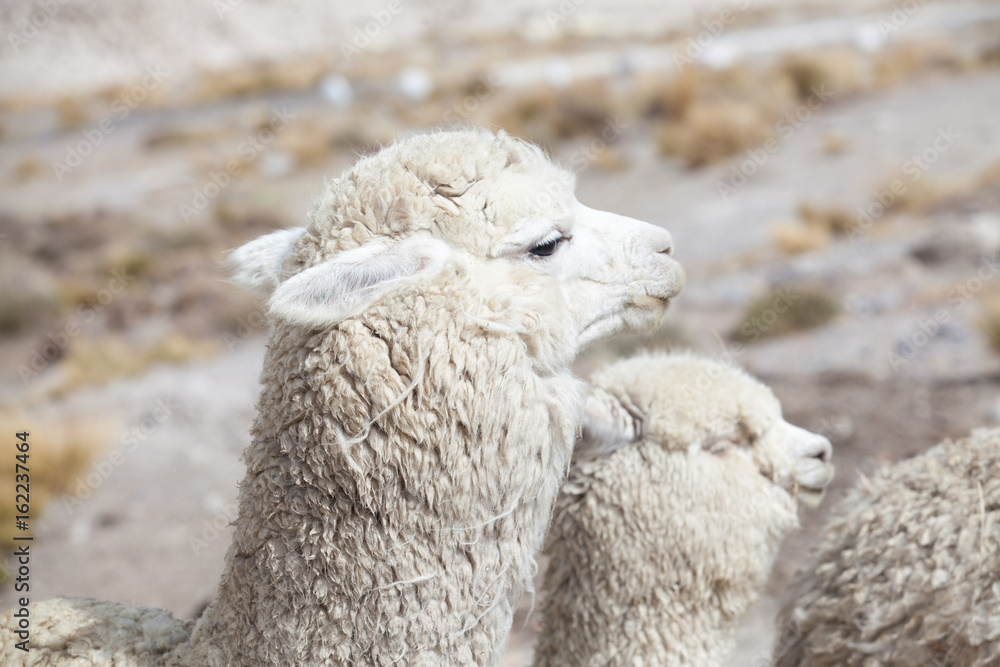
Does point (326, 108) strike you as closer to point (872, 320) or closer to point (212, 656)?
point (872, 320)

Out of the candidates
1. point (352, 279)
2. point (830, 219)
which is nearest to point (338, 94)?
point (830, 219)

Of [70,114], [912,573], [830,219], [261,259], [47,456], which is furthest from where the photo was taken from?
[70,114]

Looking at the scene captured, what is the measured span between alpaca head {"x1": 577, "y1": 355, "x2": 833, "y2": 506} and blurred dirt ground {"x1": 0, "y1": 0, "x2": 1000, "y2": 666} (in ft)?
1.38

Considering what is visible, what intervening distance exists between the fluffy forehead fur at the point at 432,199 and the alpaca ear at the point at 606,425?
2.38ft

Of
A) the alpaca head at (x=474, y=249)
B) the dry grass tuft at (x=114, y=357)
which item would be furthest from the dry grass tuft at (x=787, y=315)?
the dry grass tuft at (x=114, y=357)

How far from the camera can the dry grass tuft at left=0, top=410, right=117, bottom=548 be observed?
6.08 m

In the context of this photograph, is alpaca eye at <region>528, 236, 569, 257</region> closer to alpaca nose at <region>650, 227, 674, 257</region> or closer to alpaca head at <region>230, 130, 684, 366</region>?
alpaca head at <region>230, 130, 684, 366</region>

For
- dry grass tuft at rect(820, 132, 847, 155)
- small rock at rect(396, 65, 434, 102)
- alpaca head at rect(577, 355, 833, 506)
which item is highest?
small rock at rect(396, 65, 434, 102)

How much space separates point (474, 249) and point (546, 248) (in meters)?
0.21

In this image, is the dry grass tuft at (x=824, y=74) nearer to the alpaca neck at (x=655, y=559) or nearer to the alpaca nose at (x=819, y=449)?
the alpaca nose at (x=819, y=449)

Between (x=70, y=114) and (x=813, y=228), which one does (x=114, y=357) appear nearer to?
(x=813, y=228)

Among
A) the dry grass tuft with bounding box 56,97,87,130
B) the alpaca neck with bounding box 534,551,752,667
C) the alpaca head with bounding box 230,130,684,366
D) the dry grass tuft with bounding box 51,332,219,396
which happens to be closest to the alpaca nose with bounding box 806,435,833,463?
the alpaca neck with bounding box 534,551,752,667

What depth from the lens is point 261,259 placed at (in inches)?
79.7

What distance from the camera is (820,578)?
2.53 meters
